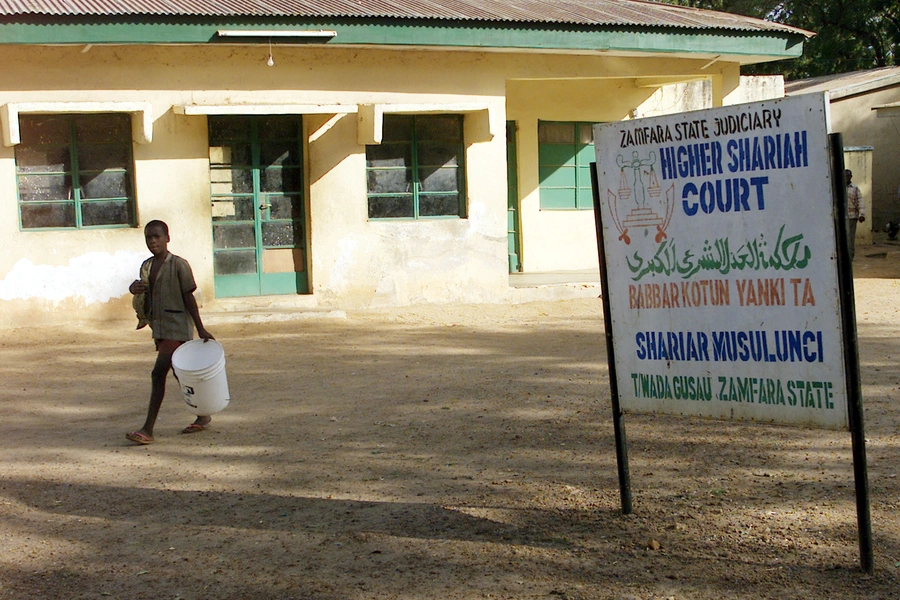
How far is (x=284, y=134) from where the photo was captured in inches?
485

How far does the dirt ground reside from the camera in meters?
3.97

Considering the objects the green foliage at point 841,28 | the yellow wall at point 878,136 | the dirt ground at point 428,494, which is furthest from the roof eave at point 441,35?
the green foliage at point 841,28

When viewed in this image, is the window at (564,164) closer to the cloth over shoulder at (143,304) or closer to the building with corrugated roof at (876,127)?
the building with corrugated roof at (876,127)

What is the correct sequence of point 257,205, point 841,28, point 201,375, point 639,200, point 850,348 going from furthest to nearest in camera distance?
point 841,28, point 257,205, point 201,375, point 639,200, point 850,348

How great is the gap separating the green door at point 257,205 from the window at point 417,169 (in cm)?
99

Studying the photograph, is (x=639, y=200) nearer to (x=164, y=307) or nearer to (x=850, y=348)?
(x=850, y=348)

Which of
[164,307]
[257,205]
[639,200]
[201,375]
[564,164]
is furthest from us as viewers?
[564,164]

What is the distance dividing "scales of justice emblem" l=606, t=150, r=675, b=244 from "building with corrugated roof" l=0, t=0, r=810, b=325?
25.0 ft

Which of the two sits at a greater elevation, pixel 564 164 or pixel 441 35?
pixel 441 35

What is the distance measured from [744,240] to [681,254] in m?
0.30

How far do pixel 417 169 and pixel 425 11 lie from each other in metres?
1.93

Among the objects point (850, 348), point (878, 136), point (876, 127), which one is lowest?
point (850, 348)

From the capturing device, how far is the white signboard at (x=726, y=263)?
152 inches

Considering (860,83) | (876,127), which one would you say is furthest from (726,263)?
(876,127)
